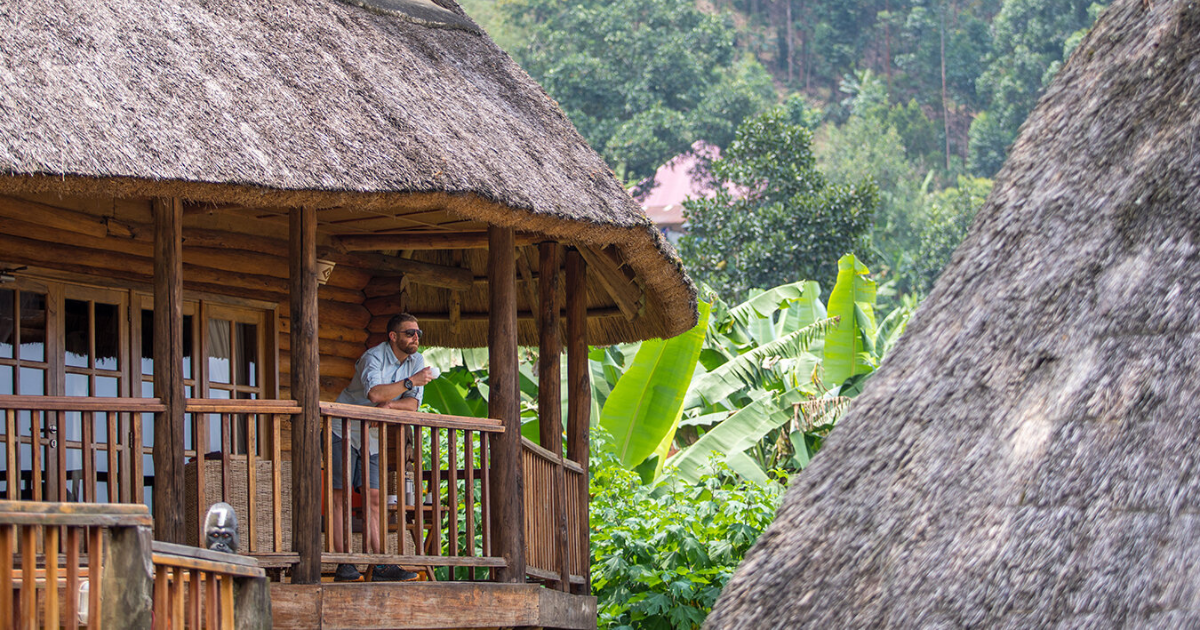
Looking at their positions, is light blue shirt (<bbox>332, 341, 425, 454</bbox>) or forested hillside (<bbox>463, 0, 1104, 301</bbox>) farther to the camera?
forested hillside (<bbox>463, 0, 1104, 301</bbox>)

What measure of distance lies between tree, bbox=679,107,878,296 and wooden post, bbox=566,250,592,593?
1823 cm

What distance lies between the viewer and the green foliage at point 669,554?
11594mm

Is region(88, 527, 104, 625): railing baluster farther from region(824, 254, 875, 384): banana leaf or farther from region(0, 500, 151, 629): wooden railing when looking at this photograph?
region(824, 254, 875, 384): banana leaf

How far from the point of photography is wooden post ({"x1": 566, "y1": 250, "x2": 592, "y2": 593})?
30.9 ft

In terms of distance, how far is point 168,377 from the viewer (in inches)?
260

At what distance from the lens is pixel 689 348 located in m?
13.7

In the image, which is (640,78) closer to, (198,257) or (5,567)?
(198,257)

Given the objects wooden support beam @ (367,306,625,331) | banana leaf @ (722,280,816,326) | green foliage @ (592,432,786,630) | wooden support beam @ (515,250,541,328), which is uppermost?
banana leaf @ (722,280,816,326)

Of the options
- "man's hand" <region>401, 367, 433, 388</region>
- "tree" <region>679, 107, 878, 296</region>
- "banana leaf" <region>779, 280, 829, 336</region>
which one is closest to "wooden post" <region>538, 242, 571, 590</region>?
"man's hand" <region>401, 367, 433, 388</region>

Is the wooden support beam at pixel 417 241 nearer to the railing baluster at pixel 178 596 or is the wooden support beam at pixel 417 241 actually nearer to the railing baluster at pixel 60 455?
the railing baluster at pixel 60 455

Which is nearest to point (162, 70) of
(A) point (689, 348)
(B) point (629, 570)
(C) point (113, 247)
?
(C) point (113, 247)

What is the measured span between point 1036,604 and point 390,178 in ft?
12.5

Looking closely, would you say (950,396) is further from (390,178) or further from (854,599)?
(390,178)

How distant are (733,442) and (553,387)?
6.76 meters
